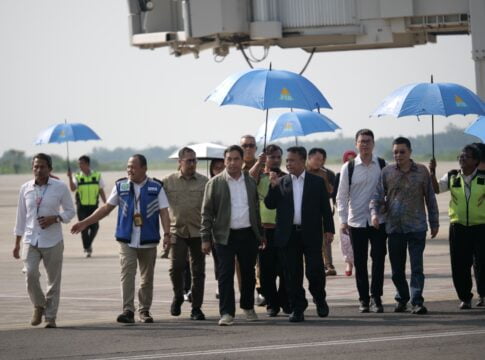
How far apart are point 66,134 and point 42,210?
1411 cm

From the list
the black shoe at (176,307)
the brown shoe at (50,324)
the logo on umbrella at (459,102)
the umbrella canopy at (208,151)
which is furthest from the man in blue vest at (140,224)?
the logo on umbrella at (459,102)

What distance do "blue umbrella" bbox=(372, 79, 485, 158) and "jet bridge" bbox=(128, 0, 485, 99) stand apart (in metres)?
10.6

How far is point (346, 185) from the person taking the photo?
56.5 feet

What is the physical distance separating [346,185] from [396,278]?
4.01 feet

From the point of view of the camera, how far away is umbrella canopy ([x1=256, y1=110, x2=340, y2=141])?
860 inches

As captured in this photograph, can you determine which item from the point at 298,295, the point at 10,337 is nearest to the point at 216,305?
the point at 298,295

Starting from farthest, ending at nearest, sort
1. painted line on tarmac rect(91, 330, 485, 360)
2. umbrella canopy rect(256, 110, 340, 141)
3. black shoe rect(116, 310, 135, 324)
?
umbrella canopy rect(256, 110, 340, 141), black shoe rect(116, 310, 135, 324), painted line on tarmac rect(91, 330, 485, 360)

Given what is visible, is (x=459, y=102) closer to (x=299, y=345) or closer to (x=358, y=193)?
(x=358, y=193)

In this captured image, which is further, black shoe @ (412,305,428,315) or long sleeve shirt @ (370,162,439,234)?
long sleeve shirt @ (370,162,439,234)

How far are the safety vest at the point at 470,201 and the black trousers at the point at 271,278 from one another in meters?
2.15

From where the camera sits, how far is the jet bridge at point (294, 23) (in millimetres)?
29516

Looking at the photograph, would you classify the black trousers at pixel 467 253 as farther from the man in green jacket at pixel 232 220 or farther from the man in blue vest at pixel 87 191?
the man in blue vest at pixel 87 191

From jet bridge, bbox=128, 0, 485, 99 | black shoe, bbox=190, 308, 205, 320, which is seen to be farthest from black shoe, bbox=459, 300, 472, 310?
jet bridge, bbox=128, 0, 485, 99

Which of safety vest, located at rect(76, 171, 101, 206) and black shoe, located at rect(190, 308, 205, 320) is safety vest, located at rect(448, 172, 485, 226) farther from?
safety vest, located at rect(76, 171, 101, 206)
